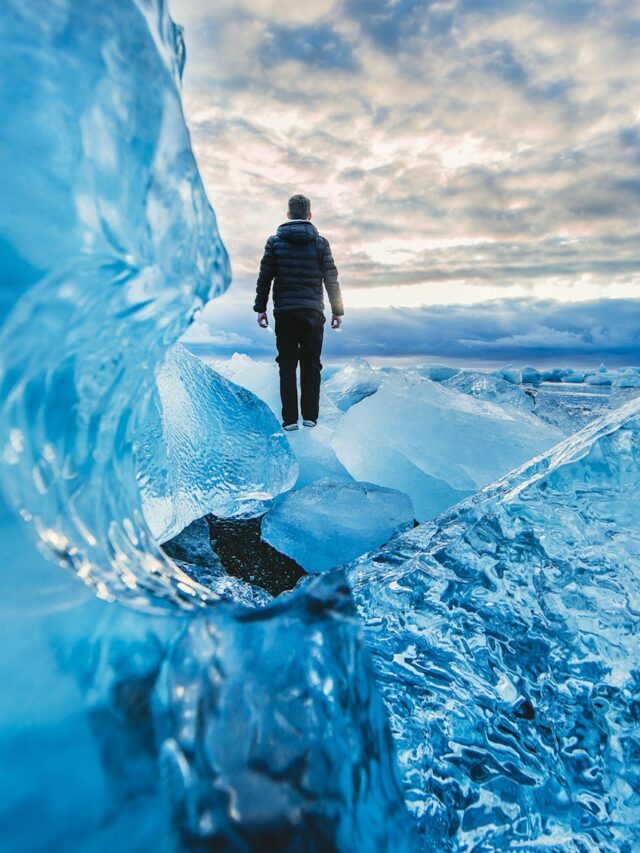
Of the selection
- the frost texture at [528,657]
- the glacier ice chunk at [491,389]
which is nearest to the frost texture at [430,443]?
the frost texture at [528,657]

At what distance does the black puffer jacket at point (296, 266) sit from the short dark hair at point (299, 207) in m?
0.07

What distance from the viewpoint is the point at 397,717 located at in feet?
3.16

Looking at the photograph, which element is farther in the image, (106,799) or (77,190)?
(77,190)

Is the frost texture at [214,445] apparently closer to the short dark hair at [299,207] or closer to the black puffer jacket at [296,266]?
the black puffer jacket at [296,266]

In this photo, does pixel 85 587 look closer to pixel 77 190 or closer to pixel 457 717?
pixel 77 190

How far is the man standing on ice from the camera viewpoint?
4.32m

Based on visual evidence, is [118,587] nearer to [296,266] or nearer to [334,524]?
[334,524]

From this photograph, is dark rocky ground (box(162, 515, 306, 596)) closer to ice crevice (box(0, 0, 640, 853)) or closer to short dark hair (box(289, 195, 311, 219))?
ice crevice (box(0, 0, 640, 853))

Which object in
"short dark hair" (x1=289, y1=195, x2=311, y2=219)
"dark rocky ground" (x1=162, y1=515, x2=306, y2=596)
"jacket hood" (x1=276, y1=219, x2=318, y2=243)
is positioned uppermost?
"short dark hair" (x1=289, y1=195, x2=311, y2=219)

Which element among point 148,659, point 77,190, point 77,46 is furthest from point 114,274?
point 148,659

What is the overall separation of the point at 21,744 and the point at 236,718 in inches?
7.8

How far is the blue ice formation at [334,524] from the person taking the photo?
2.25 m

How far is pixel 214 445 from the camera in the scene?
2.74 metres

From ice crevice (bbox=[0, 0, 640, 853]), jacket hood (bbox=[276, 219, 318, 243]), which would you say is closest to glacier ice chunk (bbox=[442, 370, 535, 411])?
jacket hood (bbox=[276, 219, 318, 243])
